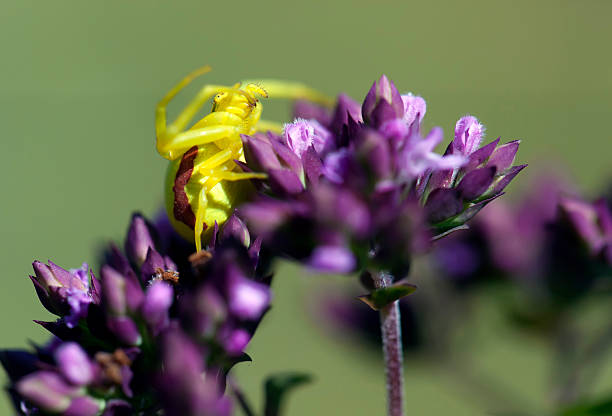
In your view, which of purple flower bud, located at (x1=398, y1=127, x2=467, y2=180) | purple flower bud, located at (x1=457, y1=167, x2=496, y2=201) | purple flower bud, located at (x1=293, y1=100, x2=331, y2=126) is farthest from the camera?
purple flower bud, located at (x1=293, y1=100, x2=331, y2=126)

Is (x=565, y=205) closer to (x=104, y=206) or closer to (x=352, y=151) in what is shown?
(x=352, y=151)

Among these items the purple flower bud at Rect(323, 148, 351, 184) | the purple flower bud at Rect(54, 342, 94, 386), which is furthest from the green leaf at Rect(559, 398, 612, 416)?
the purple flower bud at Rect(54, 342, 94, 386)

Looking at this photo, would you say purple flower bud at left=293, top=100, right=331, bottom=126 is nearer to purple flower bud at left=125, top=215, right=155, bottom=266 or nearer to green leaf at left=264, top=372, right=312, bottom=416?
purple flower bud at left=125, top=215, right=155, bottom=266

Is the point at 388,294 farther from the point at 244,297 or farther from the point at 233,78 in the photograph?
the point at 233,78

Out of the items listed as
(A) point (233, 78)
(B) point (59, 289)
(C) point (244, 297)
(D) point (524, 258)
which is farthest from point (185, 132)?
(A) point (233, 78)

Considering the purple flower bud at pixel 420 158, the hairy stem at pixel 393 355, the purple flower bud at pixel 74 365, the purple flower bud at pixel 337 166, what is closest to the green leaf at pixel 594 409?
the hairy stem at pixel 393 355

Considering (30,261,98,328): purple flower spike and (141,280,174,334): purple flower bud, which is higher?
(30,261,98,328): purple flower spike

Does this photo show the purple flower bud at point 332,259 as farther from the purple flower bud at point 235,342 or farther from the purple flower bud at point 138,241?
the purple flower bud at point 138,241
